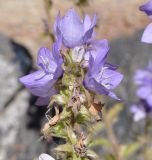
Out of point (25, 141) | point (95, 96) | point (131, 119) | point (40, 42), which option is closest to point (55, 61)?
point (95, 96)

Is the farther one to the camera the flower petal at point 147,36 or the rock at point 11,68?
the rock at point 11,68

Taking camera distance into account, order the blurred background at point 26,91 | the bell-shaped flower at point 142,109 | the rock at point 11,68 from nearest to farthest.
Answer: the bell-shaped flower at point 142,109 < the blurred background at point 26,91 < the rock at point 11,68

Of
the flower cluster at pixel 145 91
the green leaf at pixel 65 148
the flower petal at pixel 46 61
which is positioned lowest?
Result: the flower cluster at pixel 145 91

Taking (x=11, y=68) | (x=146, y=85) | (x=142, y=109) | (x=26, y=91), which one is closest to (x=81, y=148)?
(x=146, y=85)

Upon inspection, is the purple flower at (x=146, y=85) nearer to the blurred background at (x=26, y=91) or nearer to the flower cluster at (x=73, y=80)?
the blurred background at (x=26, y=91)

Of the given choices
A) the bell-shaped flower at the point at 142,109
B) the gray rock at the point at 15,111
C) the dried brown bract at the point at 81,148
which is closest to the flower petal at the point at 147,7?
the dried brown bract at the point at 81,148

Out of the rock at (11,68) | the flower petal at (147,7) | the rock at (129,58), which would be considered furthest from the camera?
Result: the rock at (129,58)

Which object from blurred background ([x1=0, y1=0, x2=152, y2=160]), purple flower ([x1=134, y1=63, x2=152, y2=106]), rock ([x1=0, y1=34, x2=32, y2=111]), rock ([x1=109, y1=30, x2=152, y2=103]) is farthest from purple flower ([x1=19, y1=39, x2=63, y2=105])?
rock ([x1=109, y1=30, x2=152, y2=103])

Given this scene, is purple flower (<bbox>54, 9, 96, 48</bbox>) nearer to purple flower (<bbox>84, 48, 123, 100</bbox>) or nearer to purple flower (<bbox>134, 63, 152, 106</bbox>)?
purple flower (<bbox>84, 48, 123, 100</bbox>)

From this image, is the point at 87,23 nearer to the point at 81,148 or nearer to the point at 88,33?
the point at 88,33
